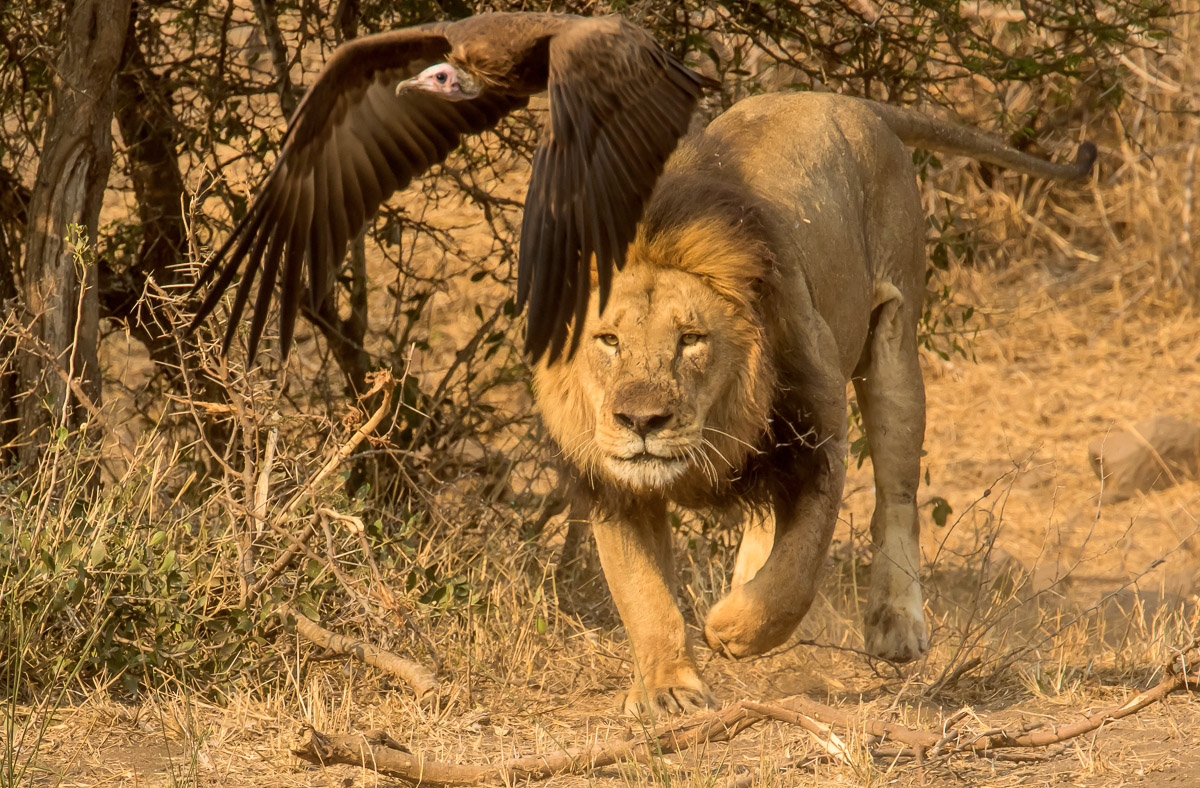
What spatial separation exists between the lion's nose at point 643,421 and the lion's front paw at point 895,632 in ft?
4.01

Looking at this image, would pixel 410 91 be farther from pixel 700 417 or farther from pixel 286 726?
pixel 286 726

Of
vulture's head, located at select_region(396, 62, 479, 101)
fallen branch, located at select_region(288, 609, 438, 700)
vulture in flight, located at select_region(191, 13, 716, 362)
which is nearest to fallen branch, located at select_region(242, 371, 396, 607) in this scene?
fallen branch, located at select_region(288, 609, 438, 700)

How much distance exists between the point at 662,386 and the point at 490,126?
128 centimetres

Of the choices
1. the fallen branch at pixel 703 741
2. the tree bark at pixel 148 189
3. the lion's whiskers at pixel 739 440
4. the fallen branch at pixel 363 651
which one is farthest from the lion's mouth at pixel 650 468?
the tree bark at pixel 148 189

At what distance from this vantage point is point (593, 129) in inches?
121

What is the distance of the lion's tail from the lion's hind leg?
0.65 metres

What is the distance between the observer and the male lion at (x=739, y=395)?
10.9ft

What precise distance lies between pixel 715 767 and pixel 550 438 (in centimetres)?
103

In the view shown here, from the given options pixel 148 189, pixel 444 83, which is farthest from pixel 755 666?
pixel 148 189

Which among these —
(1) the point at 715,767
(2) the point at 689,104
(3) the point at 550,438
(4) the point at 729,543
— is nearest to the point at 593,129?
(2) the point at 689,104

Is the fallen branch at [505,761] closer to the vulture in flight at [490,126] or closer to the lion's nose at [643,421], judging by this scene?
the lion's nose at [643,421]

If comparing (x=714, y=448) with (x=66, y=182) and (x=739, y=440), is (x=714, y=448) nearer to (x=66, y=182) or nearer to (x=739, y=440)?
(x=739, y=440)

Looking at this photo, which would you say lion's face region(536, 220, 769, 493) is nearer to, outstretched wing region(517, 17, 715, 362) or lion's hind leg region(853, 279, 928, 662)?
outstretched wing region(517, 17, 715, 362)

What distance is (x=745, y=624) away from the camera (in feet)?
10.9
